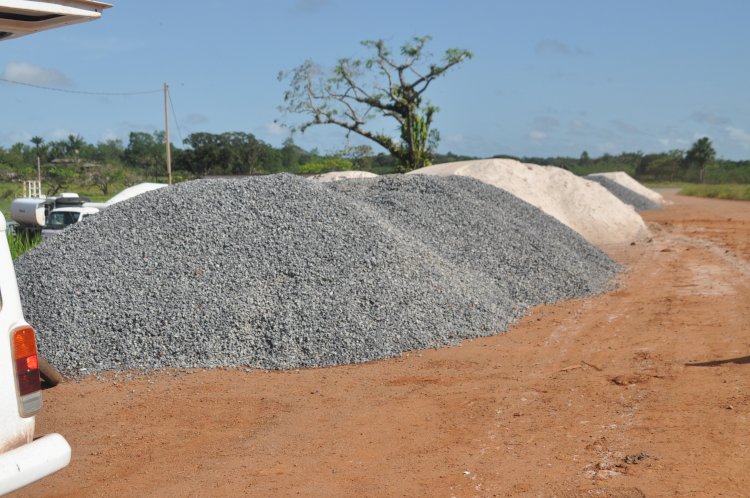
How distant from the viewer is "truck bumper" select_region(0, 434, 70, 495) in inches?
121

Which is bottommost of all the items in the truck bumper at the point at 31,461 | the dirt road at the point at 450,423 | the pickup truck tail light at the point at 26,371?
the dirt road at the point at 450,423

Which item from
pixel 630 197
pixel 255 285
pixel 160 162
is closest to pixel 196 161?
pixel 160 162

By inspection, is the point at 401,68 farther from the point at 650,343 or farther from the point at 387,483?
the point at 387,483

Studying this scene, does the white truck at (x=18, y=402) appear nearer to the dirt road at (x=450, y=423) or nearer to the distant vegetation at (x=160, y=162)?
the dirt road at (x=450, y=423)

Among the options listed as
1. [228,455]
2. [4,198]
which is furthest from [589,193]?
[4,198]

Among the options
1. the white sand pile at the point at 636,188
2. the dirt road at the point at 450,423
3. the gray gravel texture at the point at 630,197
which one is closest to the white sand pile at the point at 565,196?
the dirt road at the point at 450,423

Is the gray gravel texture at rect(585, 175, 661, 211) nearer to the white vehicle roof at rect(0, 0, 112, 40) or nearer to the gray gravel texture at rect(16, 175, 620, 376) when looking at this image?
the gray gravel texture at rect(16, 175, 620, 376)

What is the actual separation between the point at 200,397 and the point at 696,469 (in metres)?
3.78

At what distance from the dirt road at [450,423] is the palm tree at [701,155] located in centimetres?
6252

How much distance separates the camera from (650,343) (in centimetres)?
763

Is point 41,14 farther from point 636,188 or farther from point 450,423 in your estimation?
point 636,188

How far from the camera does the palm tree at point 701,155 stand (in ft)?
213

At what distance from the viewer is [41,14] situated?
13.9 feet

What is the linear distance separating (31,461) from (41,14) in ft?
8.23
